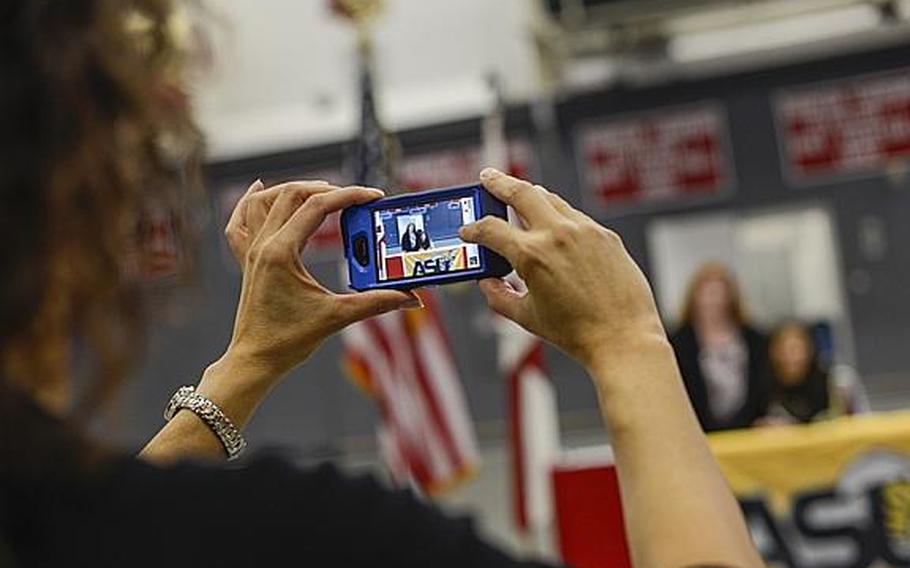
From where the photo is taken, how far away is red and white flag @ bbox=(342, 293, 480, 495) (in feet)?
15.4

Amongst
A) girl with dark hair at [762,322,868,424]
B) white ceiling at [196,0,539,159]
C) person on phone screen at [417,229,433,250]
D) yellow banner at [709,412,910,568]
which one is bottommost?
yellow banner at [709,412,910,568]

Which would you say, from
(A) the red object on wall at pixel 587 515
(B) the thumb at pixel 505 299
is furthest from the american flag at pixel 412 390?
(B) the thumb at pixel 505 299

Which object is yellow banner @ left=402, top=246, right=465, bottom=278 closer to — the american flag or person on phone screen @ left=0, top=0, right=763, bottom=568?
person on phone screen @ left=0, top=0, right=763, bottom=568

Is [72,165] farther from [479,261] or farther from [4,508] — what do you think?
[479,261]

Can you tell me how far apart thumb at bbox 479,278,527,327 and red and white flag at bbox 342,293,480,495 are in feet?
11.8

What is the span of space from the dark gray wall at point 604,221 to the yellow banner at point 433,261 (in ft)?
14.8

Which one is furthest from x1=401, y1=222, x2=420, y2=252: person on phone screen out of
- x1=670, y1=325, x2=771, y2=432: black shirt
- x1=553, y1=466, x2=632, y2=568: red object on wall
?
x1=670, y1=325, x2=771, y2=432: black shirt

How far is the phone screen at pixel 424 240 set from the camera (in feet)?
3.52

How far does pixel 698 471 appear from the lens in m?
0.79

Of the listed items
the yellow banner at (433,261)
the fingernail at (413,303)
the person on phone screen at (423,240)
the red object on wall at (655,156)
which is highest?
the red object on wall at (655,156)

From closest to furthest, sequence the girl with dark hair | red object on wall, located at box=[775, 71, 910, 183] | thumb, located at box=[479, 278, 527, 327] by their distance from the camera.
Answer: thumb, located at box=[479, 278, 527, 327] → the girl with dark hair → red object on wall, located at box=[775, 71, 910, 183]

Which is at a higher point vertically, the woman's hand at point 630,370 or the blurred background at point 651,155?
the blurred background at point 651,155

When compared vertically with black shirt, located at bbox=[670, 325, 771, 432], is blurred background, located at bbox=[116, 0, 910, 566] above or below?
above

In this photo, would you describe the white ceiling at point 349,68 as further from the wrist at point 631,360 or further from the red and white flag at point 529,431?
the wrist at point 631,360
